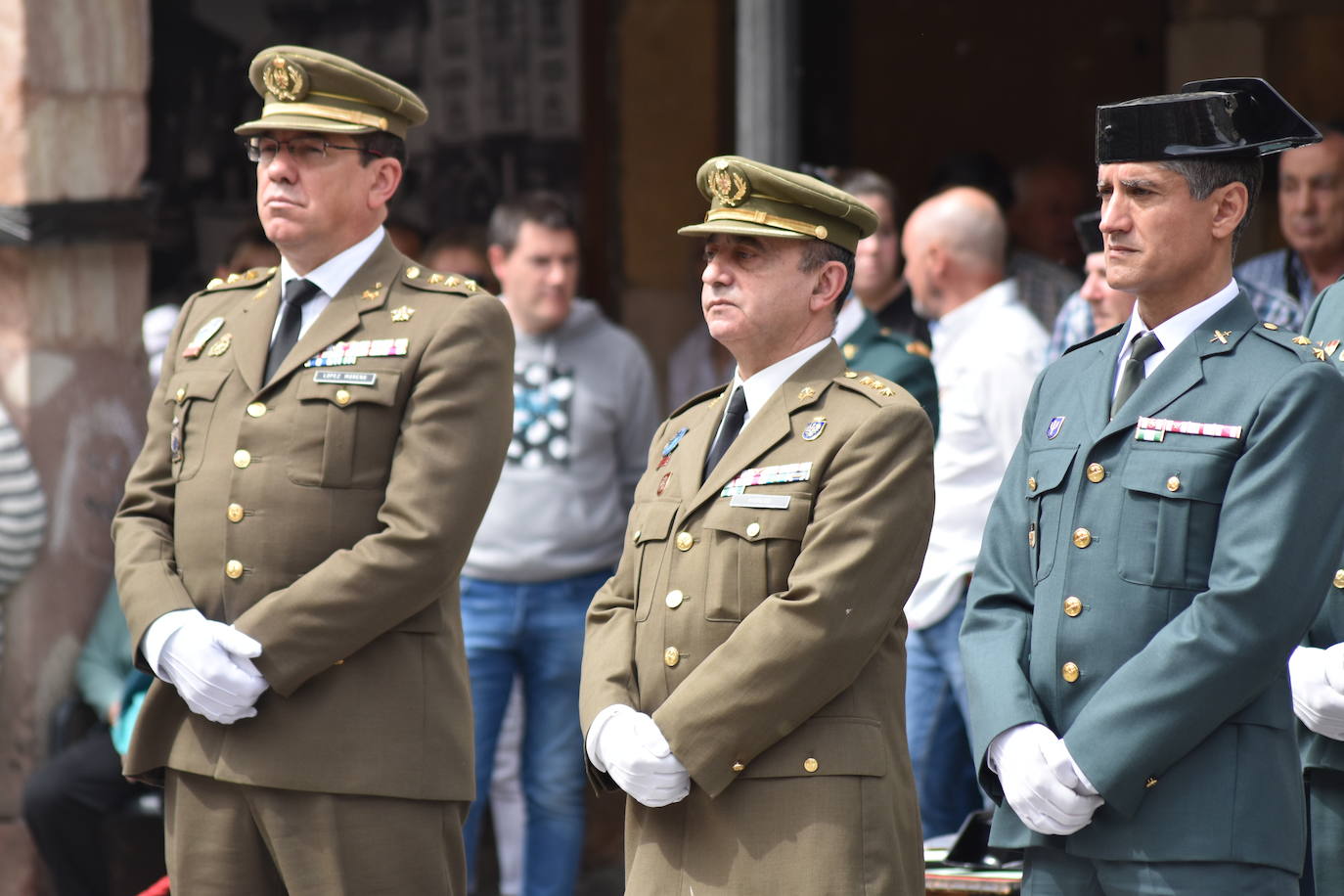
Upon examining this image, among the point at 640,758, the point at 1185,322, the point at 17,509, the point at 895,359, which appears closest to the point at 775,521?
the point at 640,758

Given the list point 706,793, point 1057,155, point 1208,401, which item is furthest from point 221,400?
point 1057,155

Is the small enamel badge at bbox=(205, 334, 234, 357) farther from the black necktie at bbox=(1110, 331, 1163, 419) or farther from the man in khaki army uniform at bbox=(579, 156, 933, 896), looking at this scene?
the black necktie at bbox=(1110, 331, 1163, 419)

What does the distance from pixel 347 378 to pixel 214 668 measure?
56cm

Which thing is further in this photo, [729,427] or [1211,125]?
[729,427]

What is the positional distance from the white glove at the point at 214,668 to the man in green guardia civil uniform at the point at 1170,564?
1199mm

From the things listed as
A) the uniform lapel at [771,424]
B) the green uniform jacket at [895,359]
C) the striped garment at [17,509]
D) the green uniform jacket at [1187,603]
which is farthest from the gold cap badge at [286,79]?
the striped garment at [17,509]

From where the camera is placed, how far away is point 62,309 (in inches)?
218

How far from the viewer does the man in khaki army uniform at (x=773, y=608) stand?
3.11 meters

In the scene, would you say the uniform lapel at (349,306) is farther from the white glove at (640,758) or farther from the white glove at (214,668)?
the white glove at (640,758)

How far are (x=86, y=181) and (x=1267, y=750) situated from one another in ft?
12.4

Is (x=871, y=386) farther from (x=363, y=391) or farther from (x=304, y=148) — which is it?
(x=304, y=148)

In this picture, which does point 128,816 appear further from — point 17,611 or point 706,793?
point 706,793

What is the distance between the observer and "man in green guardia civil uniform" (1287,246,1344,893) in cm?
313

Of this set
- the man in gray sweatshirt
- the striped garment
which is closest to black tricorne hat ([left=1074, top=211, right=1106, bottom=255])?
the man in gray sweatshirt
